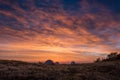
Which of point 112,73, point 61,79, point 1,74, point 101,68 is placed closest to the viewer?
point 61,79

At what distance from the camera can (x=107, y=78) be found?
25953 millimetres

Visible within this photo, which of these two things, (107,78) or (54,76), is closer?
(54,76)

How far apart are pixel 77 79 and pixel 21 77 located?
6793mm

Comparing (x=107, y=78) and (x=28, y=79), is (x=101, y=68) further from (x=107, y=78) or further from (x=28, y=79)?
(x=28, y=79)

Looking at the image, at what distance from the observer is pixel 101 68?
104 feet

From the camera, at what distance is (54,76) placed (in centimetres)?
2430

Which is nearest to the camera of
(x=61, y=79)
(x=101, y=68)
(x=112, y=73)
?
(x=61, y=79)

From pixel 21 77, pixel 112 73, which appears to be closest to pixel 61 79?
pixel 21 77

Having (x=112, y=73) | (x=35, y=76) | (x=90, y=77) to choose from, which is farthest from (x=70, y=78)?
(x=112, y=73)

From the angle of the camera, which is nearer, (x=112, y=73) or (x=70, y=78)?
(x=70, y=78)

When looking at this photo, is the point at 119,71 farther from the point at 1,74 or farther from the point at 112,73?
the point at 1,74

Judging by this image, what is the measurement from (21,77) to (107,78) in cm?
1125

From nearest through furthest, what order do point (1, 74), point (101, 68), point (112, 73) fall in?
point (1, 74) → point (112, 73) → point (101, 68)

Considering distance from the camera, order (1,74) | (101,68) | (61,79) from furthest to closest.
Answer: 1. (101,68)
2. (1,74)
3. (61,79)
